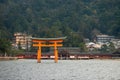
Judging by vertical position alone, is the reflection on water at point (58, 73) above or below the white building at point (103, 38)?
below

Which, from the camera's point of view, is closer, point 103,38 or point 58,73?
point 58,73

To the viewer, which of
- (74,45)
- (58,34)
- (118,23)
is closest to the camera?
(74,45)

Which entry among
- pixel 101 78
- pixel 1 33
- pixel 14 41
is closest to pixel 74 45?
pixel 1 33

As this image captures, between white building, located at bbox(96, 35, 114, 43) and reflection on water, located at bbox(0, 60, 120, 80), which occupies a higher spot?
white building, located at bbox(96, 35, 114, 43)

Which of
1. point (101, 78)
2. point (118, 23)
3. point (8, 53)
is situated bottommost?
point (101, 78)

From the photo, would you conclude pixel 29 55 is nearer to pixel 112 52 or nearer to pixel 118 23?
pixel 112 52

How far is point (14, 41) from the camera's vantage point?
191m

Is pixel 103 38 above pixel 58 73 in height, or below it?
above

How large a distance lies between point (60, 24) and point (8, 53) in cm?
5787

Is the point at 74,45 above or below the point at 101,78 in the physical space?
above

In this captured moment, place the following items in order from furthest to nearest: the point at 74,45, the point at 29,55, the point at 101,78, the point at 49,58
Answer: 1. the point at 74,45
2. the point at 29,55
3. the point at 49,58
4. the point at 101,78

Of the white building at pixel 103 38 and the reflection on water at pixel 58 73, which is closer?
the reflection on water at pixel 58 73

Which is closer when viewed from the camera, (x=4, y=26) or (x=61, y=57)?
(x=61, y=57)

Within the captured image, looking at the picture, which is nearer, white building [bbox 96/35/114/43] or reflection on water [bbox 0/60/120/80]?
reflection on water [bbox 0/60/120/80]
